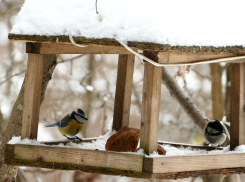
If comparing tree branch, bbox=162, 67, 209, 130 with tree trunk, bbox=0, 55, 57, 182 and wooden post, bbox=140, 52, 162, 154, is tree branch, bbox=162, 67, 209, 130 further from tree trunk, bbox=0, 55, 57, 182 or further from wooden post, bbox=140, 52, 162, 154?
wooden post, bbox=140, 52, 162, 154

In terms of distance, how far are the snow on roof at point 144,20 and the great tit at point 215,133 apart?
1.20 m

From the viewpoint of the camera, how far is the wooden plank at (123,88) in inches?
122

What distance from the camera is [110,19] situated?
194 centimetres

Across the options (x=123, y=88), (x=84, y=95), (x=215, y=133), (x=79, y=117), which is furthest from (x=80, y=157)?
(x=84, y=95)

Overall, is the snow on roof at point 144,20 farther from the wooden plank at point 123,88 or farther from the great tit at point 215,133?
the great tit at point 215,133

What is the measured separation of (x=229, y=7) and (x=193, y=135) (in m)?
3.95

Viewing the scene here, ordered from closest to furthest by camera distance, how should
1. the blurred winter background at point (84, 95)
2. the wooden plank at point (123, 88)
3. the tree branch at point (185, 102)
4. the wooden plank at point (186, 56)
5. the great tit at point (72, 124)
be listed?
the wooden plank at point (186, 56), the great tit at point (72, 124), the wooden plank at point (123, 88), the tree branch at point (185, 102), the blurred winter background at point (84, 95)

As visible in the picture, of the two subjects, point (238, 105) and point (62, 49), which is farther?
point (238, 105)

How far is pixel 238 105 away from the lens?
2498 millimetres

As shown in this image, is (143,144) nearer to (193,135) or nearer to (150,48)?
(150,48)

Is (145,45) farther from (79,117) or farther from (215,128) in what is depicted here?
(215,128)

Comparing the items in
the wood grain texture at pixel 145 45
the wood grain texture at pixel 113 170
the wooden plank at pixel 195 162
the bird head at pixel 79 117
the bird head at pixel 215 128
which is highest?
the wood grain texture at pixel 145 45

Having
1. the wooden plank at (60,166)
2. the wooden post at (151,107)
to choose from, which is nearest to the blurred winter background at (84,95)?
the wooden plank at (60,166)

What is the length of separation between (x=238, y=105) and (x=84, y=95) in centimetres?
365
